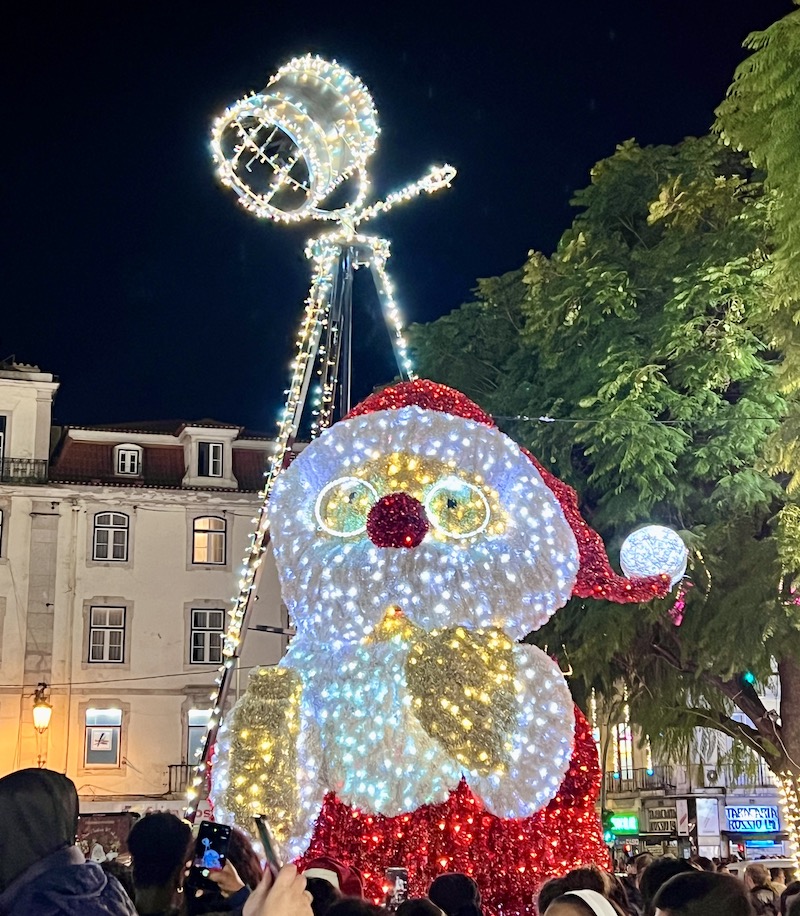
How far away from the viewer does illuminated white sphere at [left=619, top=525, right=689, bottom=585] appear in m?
8.85

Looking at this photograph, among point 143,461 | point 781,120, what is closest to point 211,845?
point 781,120

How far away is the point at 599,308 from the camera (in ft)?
47.7

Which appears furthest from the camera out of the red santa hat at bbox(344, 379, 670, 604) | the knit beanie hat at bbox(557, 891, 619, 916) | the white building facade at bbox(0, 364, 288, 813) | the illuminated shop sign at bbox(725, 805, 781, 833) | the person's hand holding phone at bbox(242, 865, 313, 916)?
the illuminated shop sign at bbox(725, 805, 781, 833)

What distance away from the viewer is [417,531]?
7.74 metres

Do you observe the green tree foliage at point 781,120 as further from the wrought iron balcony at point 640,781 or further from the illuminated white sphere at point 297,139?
the wrought iron balcony at point 640,781

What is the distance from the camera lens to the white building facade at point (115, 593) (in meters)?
26.6

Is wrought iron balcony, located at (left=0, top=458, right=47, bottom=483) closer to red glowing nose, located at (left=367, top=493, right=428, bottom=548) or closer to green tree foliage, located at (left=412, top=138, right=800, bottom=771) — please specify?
green tree foliage, located at (left=412, top=138, right=800, bottom=771)

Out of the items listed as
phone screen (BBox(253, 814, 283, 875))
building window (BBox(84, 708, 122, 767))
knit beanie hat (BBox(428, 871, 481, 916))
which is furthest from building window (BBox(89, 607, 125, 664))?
phone screen (BBox(253, 814, 283, 875))

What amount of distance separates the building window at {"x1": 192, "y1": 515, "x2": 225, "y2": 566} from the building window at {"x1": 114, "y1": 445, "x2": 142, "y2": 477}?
2.01 m

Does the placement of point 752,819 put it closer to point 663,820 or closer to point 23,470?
point 663,820

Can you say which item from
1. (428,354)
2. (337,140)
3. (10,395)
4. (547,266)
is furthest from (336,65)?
(10,395)

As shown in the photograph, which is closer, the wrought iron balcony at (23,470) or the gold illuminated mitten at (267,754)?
the gold illuminated mitten at (267,754)

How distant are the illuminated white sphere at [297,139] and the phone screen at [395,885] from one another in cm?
547

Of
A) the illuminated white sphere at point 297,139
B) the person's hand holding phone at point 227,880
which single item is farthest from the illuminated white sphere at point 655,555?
the person's hand holding phone at point 227,880
